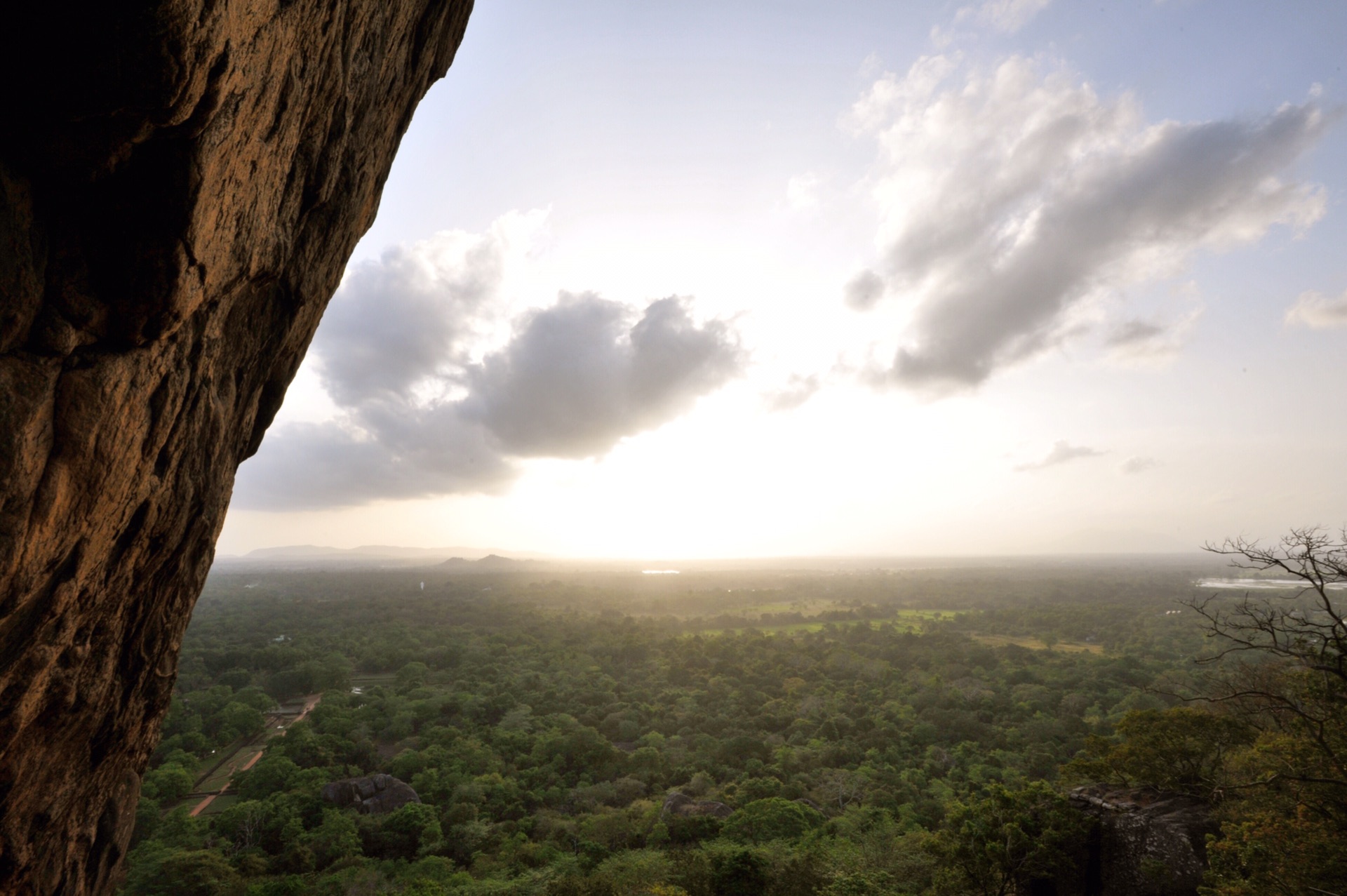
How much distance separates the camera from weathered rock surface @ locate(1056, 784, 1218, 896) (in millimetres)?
12812

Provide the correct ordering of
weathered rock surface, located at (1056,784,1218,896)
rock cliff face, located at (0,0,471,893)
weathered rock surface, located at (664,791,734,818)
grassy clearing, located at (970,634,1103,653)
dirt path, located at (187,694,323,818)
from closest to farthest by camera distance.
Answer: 1. rock cliff face, located at (0,0,471,893)
2. weathered rock surface, located at (1056,784,1218,896)
3. weathered rock surface, located at (664,791,734,818)
4. dirt path, located at (187,694,323,818)
5. grassy clearing, located at (970,634,1103,653)

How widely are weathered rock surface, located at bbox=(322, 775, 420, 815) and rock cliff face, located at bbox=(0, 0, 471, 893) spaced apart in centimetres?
1914

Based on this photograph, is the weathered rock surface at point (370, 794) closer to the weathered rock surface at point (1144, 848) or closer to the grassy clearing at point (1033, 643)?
the weathered rock surface at point (1144, 848)

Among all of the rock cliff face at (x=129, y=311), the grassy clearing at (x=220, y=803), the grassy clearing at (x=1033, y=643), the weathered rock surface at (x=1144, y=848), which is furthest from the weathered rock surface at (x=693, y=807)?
the grassy clearing at (x=1033, y=643)

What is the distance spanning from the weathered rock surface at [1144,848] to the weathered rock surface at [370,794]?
25.4 m

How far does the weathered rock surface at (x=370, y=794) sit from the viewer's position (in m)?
23.9

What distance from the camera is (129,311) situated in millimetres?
4941

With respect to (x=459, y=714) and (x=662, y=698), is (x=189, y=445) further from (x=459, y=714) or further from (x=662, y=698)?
(x=662, y=698)

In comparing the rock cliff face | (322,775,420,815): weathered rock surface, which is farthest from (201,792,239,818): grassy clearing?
the rock cliff face

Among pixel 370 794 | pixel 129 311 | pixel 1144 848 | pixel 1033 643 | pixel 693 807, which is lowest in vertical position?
pixel 1033 643

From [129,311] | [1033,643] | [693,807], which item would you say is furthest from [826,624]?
[129,311]

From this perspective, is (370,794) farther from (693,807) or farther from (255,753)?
(693,807)

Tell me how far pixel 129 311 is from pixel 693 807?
83.8 ft

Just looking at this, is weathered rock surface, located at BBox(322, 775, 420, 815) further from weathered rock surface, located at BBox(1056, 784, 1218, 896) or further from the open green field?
the open green field
